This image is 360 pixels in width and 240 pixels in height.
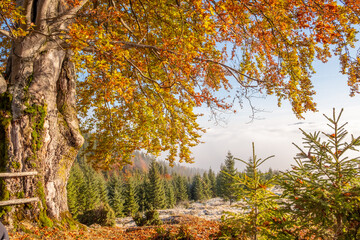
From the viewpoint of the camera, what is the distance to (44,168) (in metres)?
5.56

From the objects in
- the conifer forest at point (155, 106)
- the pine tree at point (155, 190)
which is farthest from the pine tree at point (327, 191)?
the pine tree at point (155, 190)

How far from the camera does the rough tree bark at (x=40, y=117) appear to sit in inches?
208

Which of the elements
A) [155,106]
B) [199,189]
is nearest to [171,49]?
[155,106]

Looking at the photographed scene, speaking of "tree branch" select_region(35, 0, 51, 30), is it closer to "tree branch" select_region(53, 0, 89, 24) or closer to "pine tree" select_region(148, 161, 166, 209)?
"tree branch" select_region(53, 0, 89, 24)

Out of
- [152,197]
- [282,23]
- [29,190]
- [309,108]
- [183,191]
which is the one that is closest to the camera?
[29,190]

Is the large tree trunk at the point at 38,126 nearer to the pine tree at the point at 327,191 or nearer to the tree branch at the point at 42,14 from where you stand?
the tree branch at the point at 42,14

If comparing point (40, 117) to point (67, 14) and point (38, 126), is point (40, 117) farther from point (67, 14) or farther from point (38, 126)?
point (67, 14)

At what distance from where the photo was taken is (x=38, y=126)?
5586mm

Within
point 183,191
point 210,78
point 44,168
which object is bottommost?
point 183,191

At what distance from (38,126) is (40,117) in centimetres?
24

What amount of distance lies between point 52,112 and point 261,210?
18.4 feet

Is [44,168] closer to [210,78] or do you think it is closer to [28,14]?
[28,14]

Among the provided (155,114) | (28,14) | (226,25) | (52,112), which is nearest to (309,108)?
(226,25)

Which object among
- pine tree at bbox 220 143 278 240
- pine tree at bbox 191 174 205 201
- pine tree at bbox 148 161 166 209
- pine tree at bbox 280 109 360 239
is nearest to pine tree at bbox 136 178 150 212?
pine tree at bbox 148 161 166 209
